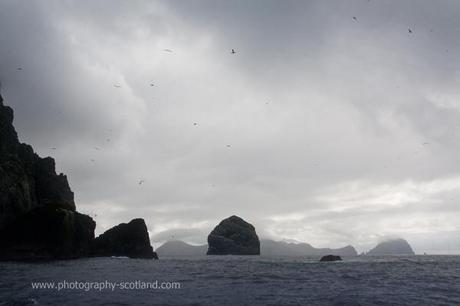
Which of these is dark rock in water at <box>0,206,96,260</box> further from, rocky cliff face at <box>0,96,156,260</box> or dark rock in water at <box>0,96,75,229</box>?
dark rock in water at <box>0,96,75,229</box>

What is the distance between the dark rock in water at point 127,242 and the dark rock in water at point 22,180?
51.9 feet

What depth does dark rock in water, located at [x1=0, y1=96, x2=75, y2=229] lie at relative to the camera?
3652 inches

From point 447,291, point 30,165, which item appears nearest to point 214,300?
point 447,291

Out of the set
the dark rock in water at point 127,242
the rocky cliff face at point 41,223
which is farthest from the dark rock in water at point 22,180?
the dark rock in water at point 127,242

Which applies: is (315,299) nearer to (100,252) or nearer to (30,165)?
(100,252)

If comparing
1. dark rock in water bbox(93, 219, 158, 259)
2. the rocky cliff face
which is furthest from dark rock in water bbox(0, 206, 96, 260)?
dark rock in water bbox(93, 219, 158, 259)

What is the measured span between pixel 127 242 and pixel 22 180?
4246 centimetres

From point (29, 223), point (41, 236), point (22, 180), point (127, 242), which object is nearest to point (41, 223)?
point (29, 223)

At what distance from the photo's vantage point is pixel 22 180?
100m

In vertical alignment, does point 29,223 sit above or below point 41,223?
below

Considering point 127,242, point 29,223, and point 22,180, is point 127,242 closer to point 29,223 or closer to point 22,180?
point 22,180

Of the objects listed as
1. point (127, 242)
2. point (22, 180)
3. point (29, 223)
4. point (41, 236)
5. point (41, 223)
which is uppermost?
point (22, 180)

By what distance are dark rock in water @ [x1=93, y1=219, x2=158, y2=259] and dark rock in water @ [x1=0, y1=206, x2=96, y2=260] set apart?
23227 millimetres

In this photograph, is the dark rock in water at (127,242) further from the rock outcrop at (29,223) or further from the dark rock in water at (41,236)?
the dark rock in water at (41,236)
